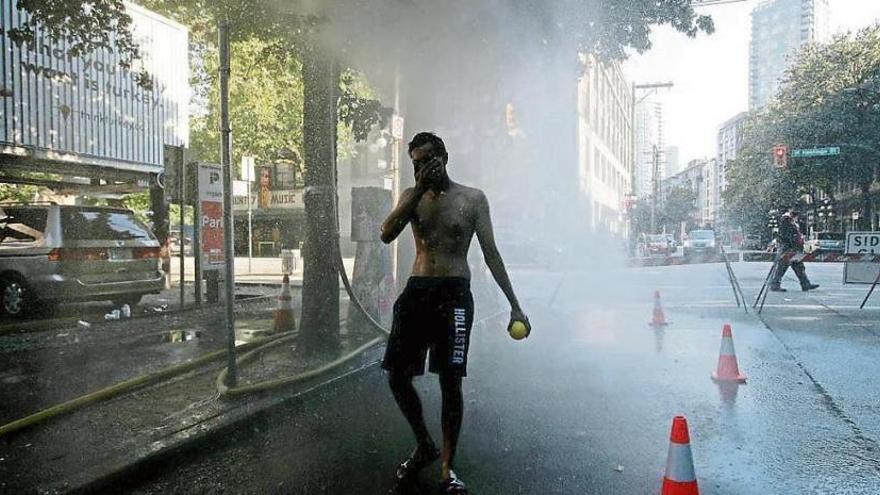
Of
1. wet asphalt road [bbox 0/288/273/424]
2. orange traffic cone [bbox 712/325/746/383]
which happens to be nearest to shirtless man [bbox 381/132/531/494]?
wet asphalt road [bbox 0/288/273/424]

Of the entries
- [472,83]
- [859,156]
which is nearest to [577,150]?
[859,156]

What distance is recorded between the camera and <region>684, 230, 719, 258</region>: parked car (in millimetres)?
34031

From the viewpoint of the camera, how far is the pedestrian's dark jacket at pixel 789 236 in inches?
462

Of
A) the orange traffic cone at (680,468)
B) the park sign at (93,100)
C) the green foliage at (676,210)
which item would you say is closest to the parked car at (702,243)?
the park sign at (93,100)

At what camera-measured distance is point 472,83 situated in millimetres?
9547

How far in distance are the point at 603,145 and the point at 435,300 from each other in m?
41.0

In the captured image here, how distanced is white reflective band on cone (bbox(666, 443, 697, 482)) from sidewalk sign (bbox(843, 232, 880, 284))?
334 inches

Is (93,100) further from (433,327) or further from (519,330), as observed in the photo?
(519,330)

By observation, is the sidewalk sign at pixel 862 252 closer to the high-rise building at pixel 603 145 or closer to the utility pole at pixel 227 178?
the utility pole at pixel 227 178

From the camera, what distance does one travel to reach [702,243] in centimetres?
3647

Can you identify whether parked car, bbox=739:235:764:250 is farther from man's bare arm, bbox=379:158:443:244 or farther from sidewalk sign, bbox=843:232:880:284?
man's bare arm, bbox=379:158:443:244

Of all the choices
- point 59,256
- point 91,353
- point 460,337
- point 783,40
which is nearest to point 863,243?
point 460,337

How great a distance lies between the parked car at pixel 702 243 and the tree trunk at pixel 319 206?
30082mm

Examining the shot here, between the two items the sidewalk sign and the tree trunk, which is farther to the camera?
the sidewalk sign
